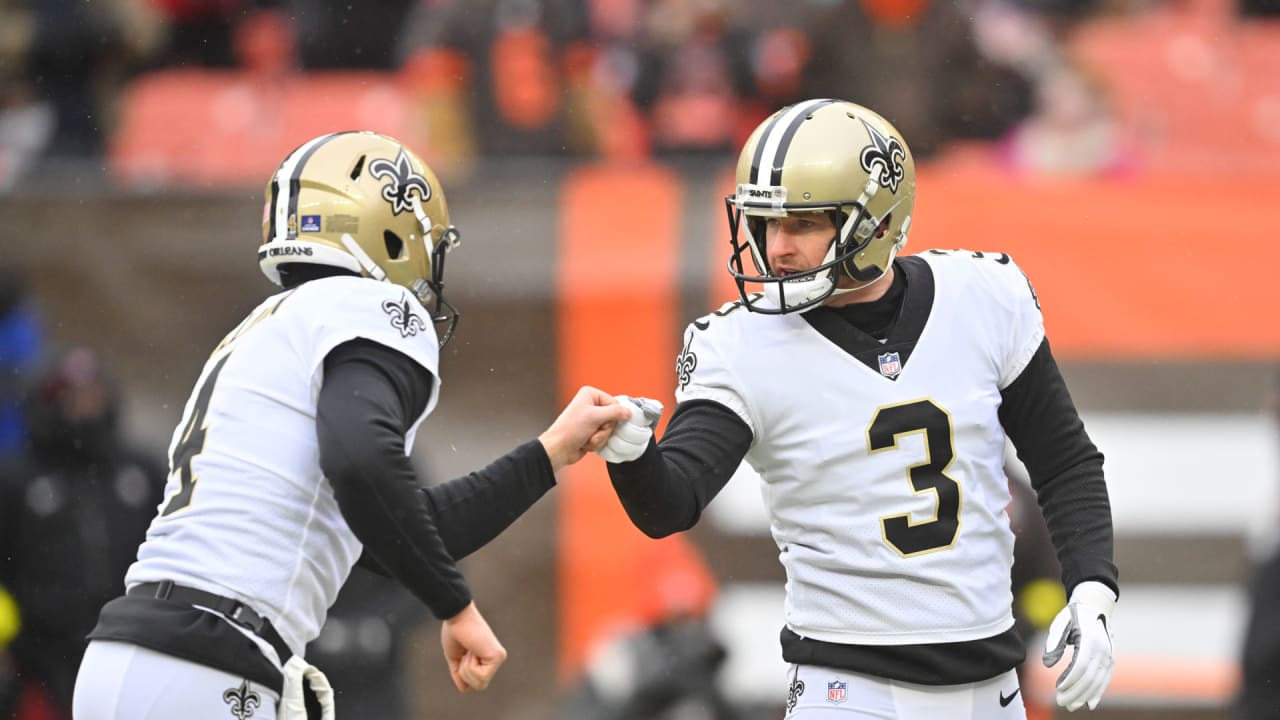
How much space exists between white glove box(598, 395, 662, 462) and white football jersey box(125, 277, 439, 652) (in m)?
0.43

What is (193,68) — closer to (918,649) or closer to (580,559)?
(580,559)

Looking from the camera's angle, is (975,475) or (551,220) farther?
(551,220)

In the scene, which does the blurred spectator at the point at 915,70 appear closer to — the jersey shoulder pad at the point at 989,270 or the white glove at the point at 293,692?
the jersey shoulder pad at the point at 989,270

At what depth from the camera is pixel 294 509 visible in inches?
150

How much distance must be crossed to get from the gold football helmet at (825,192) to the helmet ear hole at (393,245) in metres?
0.80

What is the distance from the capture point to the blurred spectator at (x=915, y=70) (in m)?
7.83

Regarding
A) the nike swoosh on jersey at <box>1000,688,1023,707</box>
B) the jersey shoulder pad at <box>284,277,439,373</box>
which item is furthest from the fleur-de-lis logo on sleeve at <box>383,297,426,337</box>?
the nike swoosh on jersey at <box>1000,688,1023,707</box>

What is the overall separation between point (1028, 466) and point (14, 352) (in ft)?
15.8

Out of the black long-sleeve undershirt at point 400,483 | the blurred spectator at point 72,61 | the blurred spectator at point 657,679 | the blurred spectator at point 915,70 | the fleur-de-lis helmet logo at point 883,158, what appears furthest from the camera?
the blurred spectator at point 72,61

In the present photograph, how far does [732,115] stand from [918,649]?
4.86m

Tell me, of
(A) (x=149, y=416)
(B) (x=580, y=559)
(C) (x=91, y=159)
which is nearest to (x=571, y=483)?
(B) (x=580, y=559)

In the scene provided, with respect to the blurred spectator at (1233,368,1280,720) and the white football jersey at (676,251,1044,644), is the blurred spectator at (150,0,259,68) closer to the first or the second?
the blurred spectator at (1233,368,1280,720)

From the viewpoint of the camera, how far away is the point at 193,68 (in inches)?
367

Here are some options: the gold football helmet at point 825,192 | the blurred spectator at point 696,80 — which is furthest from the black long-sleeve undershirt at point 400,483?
the blurred spectator at point 696,80
